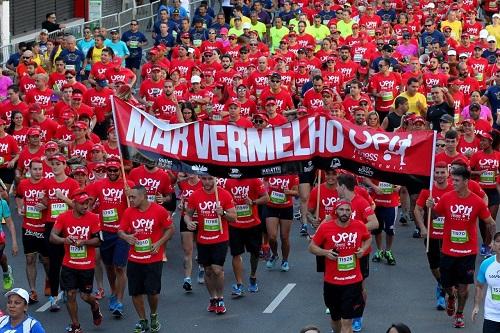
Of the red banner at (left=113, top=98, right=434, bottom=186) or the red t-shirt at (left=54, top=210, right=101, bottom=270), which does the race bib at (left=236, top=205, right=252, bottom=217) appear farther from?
the red t-shirt at (left=54, top=210, right=101, bottom=270)

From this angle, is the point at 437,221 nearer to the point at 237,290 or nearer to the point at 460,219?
the point at 460,219

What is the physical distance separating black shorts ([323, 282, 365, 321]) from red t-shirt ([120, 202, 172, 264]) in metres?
2.15

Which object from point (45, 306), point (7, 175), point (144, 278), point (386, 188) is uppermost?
point (386, 188)

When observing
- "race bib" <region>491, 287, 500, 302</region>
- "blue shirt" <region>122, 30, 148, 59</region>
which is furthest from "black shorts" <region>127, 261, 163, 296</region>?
"blue shirt" <region>122, 30, 148, 59</region>

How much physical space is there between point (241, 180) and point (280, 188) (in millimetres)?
913

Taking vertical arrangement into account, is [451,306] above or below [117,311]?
above

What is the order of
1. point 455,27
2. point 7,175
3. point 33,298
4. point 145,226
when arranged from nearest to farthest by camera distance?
point 145,226 → point 33,298 → point 7,175 → point 455,27

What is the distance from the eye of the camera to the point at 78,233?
54.5ft

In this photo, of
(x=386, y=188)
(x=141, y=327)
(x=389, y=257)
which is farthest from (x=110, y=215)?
(x=389, y=257)

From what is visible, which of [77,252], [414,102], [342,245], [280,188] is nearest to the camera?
[342,245]

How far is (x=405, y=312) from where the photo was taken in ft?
57.5

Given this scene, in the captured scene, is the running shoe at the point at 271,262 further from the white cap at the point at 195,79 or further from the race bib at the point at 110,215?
the white cap at the point at 195,79

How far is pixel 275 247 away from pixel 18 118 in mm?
4989

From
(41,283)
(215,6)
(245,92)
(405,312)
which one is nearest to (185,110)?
(245,92)
